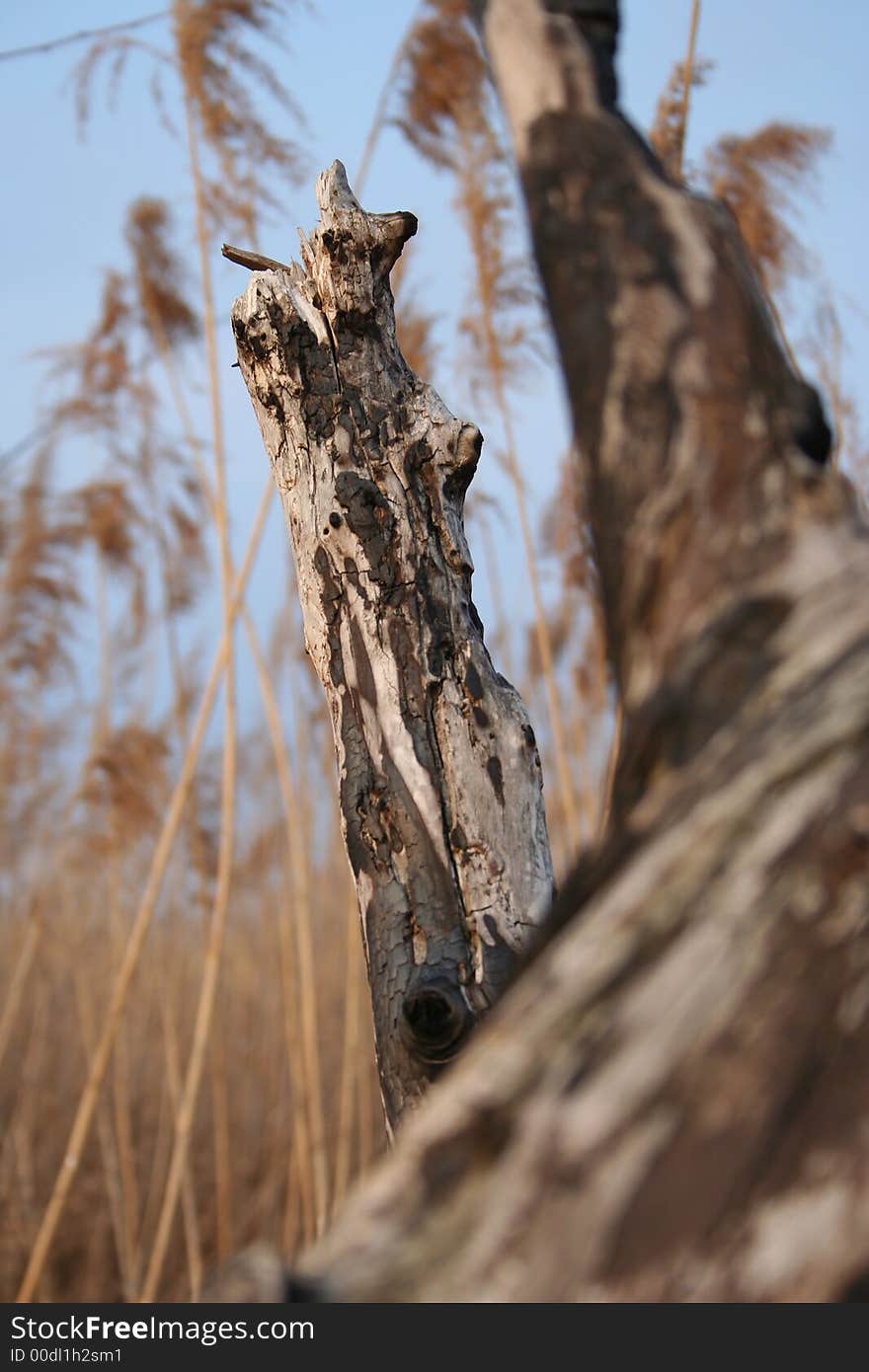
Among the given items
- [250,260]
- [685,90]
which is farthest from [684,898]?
[685,90]

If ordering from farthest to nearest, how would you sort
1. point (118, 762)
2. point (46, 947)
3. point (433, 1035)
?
point (46, 947) < point (118, 762) < point (433, 1035)

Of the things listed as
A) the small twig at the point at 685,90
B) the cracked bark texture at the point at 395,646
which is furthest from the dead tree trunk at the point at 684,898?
the small twig at the point at 685,90

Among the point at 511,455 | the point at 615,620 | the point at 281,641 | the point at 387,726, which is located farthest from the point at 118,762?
the point at 615,620

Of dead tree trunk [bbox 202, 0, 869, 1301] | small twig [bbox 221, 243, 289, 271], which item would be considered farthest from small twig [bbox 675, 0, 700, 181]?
dead tree trunk [bbox 202, 0, 869, 1301]

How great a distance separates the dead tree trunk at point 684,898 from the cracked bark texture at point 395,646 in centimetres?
43

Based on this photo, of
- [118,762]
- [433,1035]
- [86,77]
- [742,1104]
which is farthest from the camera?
[118,762]

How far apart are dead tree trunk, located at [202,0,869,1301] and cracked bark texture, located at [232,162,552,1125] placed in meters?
0.43

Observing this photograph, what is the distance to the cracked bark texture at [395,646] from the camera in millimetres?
846

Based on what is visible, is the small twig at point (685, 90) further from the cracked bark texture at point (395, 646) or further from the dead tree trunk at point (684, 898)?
the dead tree trunk at point (684, 898)

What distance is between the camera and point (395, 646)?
88 centimetres

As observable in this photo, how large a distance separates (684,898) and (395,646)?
54 centimetres

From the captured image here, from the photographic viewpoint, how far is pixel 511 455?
2236 millimetres

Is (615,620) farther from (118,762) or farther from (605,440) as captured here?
(118,762)

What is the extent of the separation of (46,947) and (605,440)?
3.37m
